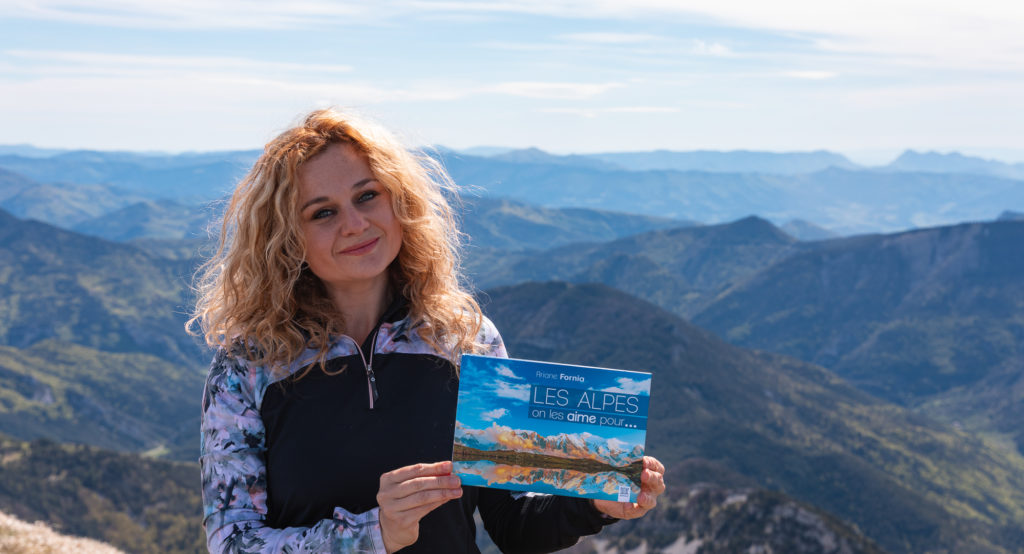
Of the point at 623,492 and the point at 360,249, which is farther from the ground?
the point at 360,249

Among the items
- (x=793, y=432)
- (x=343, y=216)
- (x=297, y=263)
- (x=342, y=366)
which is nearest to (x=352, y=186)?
(x=343, y=216)

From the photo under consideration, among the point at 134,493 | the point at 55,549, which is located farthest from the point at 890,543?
the point at 55,549

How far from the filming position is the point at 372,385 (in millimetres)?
4414

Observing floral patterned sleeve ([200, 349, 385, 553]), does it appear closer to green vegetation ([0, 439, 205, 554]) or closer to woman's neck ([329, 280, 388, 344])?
woman's neck ([329, 280, 388, 344])

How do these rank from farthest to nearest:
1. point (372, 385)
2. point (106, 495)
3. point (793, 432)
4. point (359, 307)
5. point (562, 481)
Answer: point (793, 432), point (106, 495), point (359, 307), point (562, 481), point (372, 385)

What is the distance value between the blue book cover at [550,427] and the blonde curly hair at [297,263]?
19.9 inches

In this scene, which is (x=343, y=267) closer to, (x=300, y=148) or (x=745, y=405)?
(x=300, y=148)

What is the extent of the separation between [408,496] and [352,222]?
5.05 feet

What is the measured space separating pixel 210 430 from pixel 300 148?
1.56 meters

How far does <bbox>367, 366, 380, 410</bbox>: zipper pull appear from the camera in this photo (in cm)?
438

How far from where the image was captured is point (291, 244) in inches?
182

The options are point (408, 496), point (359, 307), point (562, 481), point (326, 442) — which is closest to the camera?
point (408, 496)

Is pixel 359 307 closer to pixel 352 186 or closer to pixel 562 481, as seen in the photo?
pixel 352 186

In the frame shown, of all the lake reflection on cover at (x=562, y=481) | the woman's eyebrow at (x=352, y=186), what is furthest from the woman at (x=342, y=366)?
the lake reflection on cover at (x=562, y=481)
